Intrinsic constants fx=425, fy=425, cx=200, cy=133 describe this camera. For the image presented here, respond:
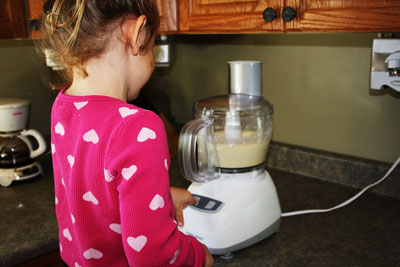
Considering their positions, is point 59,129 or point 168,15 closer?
point 59,129

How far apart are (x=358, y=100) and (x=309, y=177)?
29 centimetres

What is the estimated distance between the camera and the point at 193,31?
113 cm

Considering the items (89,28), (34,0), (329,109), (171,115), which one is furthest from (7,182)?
(329,109)

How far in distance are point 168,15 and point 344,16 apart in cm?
52

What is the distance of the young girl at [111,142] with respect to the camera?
24.5 inches

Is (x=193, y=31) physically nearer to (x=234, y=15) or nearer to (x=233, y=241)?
(x=234, y=15)

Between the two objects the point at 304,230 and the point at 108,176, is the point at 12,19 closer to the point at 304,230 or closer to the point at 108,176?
the point at 108,176

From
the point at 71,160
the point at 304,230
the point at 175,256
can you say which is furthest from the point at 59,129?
the point at 304,230

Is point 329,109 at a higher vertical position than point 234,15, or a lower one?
lower

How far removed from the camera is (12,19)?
4.40 feet

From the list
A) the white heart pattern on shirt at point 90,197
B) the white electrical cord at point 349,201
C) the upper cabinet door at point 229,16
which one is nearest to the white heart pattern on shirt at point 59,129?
the white heart pattern on shirt at point 90,197

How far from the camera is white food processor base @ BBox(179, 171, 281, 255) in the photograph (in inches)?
35.7

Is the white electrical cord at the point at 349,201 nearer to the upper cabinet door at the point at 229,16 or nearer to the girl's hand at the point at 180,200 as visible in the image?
the girl's hand at the point at 180,200

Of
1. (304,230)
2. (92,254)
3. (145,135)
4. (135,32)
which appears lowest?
(304,230)
